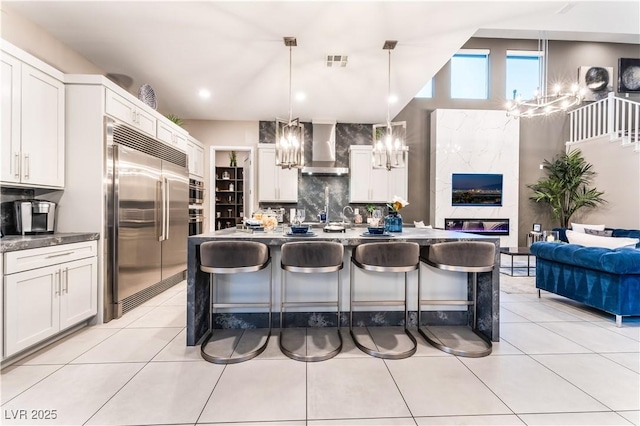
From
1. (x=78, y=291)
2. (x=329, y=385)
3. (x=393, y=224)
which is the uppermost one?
(x=393, y=224)

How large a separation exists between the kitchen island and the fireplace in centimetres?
458

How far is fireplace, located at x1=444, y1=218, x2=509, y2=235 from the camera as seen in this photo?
277 inches

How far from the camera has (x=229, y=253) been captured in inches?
88.2

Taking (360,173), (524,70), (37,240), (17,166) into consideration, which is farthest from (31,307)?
(524,70)

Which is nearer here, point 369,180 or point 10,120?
point 10,120

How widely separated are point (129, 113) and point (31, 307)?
2149mm

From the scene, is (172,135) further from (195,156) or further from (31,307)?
(31,307)

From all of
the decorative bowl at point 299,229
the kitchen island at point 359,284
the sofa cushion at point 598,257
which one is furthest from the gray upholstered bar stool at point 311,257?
the sofa cushion at point 598,257

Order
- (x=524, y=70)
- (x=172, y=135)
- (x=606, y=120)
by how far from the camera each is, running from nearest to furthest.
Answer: (x=172, y=135) < (x=606, y=120) < (x=524, y=70)

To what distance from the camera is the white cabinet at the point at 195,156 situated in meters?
5.15

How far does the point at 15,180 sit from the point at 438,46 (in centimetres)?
421

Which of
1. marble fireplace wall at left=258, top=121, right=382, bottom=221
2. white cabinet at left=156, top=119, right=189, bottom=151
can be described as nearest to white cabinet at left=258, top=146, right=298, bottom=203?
marble fireplace wall at left=258, top=121, right=382, bottom=221

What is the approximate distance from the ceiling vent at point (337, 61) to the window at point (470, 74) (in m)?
5.00

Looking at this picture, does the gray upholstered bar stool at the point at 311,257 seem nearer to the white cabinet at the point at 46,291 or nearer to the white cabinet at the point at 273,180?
the white cabinet at the point at 46,291
